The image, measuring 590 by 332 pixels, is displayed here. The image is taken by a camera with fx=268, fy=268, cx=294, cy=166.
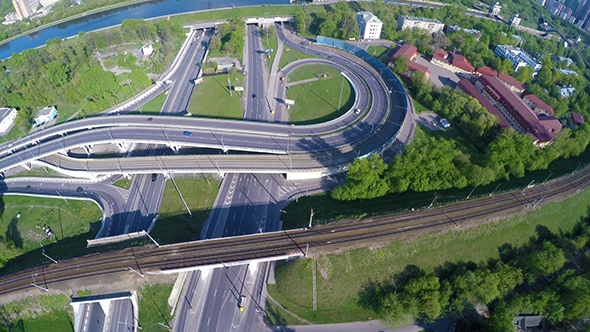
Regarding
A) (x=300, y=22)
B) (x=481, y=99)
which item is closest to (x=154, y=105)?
(x=300, y=22)

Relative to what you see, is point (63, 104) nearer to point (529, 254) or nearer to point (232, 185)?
point (232, 185)

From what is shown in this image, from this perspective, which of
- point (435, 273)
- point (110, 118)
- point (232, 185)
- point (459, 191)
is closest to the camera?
point (435, 273)

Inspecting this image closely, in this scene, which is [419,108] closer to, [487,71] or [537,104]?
[487,71]

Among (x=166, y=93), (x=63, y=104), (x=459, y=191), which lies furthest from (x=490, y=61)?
(x=63, y=104)

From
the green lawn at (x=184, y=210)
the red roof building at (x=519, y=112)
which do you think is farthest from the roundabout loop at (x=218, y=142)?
the red roof building at (x=519, y=112)

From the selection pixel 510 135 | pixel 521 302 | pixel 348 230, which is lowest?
pixel 521 302

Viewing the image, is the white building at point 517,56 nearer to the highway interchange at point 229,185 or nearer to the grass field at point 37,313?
the highway interchange at point 229,185

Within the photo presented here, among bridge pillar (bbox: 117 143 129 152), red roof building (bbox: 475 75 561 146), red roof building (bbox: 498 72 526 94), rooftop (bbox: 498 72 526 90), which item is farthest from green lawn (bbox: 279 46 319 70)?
red roof building (bbox: 498 72 526 94)
